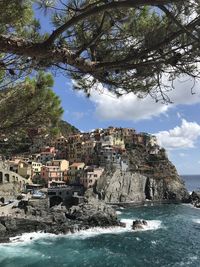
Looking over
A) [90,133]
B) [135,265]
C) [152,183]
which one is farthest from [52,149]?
[135,265]

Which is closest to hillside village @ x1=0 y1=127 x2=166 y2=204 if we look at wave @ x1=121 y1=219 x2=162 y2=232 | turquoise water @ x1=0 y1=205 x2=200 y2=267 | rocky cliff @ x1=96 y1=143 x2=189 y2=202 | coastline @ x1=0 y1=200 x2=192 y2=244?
rocky cliff @ x1=96 y1=143 x2=189 y2=202

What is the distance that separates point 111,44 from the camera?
692 cm

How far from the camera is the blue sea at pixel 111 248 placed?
28406 mm

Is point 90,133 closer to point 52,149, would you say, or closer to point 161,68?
point 52,149

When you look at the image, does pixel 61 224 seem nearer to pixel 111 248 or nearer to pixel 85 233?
pixel 85 233

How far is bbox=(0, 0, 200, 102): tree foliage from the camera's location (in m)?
5.15

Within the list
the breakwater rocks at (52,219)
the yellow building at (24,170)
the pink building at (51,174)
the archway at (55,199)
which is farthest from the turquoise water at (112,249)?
the yellow building at (24,170)

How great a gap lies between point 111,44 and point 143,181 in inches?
2908

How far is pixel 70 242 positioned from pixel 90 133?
6405 centimetres

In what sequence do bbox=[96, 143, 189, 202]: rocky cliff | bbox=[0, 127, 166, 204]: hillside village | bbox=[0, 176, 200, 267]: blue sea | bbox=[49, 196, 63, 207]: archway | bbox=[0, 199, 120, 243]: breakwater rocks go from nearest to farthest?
bbox=[0, 176, 200, 267]: blue sea
bbox=[0, 199, 120, 243]: breakwater rocks
bbox=[49, 196, 63, 207]: archway
bbox=[96, 143, 189, 202]: rocky cliff
bbox=[0, 127, 166, 204]: hillside village

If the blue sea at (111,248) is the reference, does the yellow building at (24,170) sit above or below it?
above

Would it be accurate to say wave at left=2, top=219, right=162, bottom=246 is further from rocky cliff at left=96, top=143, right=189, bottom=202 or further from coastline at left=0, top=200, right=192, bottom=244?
rocky cliff at left=96, top=143, right=189, bottom=202

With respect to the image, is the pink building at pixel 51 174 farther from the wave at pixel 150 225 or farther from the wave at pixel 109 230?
the wave at pixel 109 230

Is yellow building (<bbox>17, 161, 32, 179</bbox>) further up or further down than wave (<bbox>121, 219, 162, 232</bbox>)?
further up
